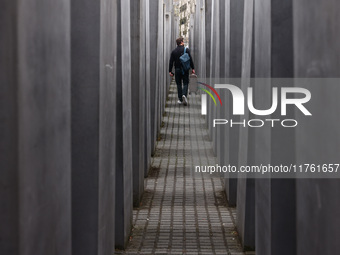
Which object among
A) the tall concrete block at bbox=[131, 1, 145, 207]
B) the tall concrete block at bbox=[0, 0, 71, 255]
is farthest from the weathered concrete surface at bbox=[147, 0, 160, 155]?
the tall concrete block at bbox=[0, 0, 71, 255]

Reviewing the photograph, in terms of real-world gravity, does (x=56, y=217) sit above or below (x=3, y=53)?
below

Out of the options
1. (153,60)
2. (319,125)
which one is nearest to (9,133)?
(319,125)

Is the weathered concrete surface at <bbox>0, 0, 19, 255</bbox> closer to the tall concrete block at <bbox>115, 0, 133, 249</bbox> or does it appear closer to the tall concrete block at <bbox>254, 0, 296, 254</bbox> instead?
the tall concrete block at <bbox>254, 0, 296, 254</bbox>

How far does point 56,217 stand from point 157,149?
1111 cm

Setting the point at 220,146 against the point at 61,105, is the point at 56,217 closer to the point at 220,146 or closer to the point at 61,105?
the point at 61,105

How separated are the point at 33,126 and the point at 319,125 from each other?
1494 mm

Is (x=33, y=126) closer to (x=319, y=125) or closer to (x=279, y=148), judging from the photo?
(x=319, y=125)

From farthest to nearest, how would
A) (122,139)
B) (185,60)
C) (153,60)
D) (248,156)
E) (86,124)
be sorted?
(185,60), (153,60), (122,139), (248,156), (86,124)

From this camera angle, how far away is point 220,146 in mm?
11227

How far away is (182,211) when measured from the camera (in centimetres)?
887

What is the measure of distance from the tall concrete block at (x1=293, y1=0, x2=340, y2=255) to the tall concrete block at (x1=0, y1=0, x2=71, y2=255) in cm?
140

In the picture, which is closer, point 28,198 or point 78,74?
point 28,198

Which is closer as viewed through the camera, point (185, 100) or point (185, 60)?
point (185, 60)

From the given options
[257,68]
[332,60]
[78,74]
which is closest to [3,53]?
[332,60]
